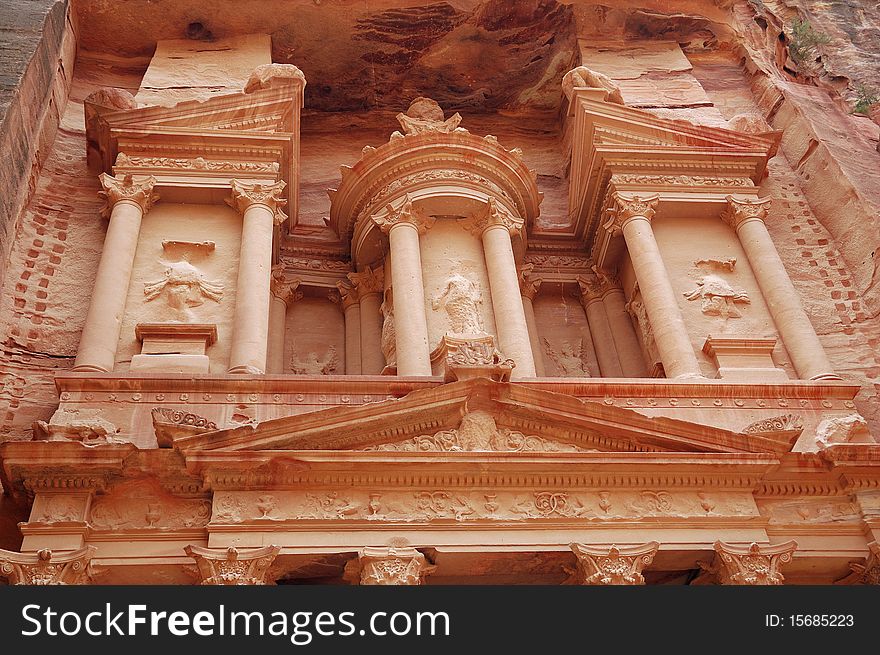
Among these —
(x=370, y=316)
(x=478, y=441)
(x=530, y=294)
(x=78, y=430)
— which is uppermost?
(x=530, y=294)

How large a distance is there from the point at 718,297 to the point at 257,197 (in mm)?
6025

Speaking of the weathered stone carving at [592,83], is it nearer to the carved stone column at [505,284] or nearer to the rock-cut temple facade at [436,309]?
the rock-cut temple facade at [436,309]

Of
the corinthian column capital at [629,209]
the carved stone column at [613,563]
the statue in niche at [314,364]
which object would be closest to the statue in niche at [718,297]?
the corinthian column capital at [629,209]

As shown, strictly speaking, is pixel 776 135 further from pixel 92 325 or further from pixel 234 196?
pixel 92 325

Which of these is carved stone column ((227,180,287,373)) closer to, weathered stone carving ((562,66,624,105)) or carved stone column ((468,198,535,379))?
carved stone column ((468,198,535,379))

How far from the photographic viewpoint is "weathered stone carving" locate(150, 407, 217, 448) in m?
9.23

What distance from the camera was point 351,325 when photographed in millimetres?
14086

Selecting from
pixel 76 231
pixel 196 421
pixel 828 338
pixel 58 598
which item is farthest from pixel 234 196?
pixel 828 338

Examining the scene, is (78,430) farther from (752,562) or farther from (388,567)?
(752,562)

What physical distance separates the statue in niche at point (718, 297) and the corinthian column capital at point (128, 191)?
6983 mm

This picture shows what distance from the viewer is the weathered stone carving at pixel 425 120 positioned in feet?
48.1

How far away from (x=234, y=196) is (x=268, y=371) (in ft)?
7.63

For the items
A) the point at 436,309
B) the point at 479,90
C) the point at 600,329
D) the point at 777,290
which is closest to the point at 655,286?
the point at 777,290

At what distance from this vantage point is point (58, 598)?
7.65 metres
